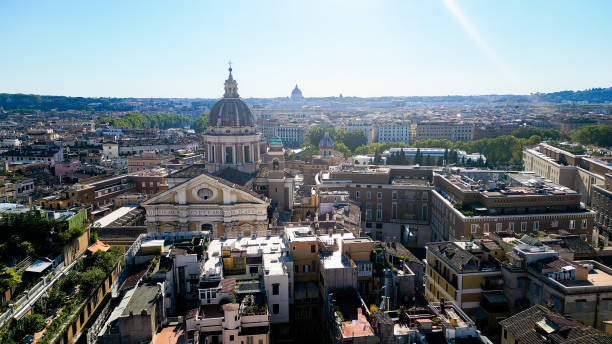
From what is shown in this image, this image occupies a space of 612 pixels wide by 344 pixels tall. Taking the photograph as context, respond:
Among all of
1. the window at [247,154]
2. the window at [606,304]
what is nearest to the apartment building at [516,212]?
the window at [606,304]

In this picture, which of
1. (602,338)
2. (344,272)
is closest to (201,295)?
(344,272)

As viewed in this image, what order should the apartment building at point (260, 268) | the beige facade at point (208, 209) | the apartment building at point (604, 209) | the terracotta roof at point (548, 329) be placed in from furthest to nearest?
the apartment building at point (604, 209) → the beige facade at point (208, 209) → the apartment building at point (260, 268) → the terracotta roof at point (548, 329)

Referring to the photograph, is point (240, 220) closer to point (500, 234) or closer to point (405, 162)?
point (500, 234)

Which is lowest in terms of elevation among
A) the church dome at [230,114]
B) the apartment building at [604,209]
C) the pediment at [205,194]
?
the apartment building at [604,209]

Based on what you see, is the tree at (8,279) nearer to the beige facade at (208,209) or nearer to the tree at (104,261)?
the tree at (104,261)

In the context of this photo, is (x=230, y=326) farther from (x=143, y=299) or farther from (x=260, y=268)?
(x=260, y=268)

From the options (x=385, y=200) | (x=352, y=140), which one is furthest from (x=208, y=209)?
(x=352, y=140)

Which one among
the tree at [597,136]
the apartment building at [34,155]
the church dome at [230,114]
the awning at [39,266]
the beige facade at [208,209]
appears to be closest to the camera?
the awning at [39,266]
